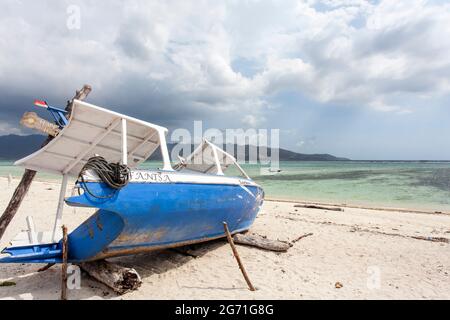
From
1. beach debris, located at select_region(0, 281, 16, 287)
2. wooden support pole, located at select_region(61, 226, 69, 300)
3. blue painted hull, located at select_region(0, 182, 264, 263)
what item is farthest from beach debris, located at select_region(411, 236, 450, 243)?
beach debris, located at select_region(0, 281, 16, 287)

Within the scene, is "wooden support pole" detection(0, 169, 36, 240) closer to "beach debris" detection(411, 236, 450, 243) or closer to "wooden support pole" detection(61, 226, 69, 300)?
"wooden support pole" detection(61, 226, 69, 300)

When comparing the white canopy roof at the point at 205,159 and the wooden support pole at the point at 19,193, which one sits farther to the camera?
the white canopy roof at the point at 205,159

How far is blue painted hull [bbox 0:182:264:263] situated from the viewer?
5023 millimetres

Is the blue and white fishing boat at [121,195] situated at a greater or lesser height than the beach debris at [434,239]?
greater

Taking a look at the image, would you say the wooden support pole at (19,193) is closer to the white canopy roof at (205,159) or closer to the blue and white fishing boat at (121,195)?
the blue and white fishing boat at (121,195)

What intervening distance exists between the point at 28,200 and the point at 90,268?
1450 centimetres

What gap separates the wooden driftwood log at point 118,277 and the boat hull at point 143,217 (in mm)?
317

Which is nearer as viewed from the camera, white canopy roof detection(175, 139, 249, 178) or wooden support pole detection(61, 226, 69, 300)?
wooden support pole detection(61, 226, 69, 300)

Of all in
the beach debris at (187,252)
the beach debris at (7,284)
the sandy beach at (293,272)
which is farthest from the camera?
the beach debris at (187,252)

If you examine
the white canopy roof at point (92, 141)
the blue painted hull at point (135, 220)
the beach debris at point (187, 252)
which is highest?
the white canopy roof at point (92, 141)

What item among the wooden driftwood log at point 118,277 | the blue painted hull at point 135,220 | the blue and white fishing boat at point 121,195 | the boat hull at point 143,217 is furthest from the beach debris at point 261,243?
→ the wooden driftwood log at point 118,277

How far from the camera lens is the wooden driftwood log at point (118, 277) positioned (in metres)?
5.55

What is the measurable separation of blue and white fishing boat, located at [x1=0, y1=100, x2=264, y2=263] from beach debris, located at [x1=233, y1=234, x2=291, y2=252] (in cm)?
103
